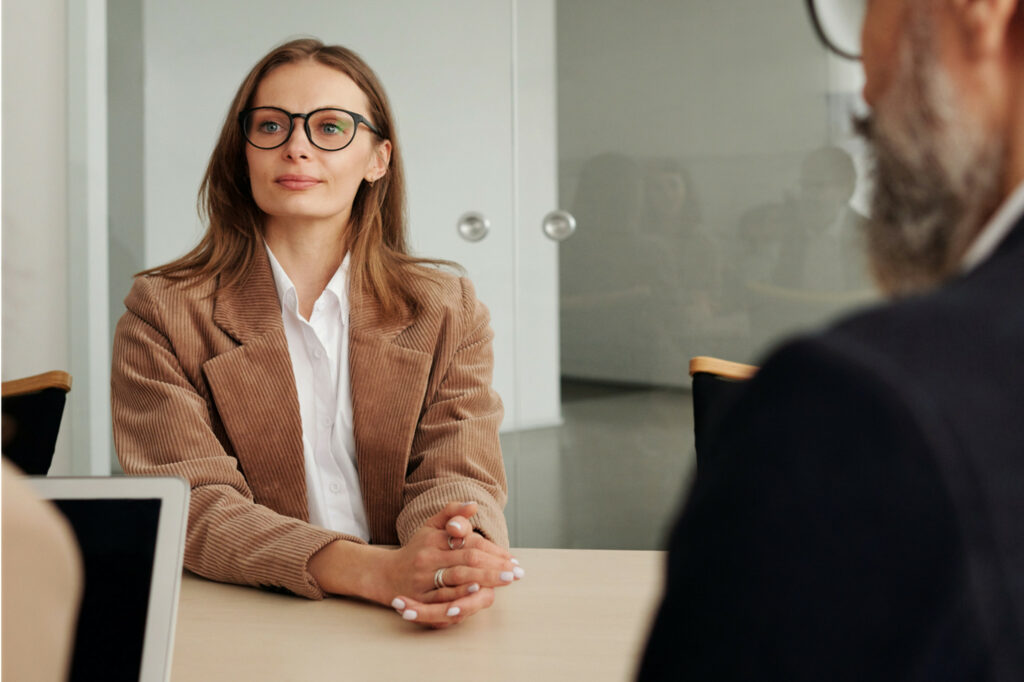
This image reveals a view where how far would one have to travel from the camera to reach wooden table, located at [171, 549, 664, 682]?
0.83 meters

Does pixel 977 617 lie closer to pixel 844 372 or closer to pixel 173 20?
pixel 844 372

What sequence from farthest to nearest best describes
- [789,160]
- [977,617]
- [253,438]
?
1. [789,160]
2. [253,438]
3. [977,617]

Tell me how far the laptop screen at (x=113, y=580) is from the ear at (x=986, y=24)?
555mm

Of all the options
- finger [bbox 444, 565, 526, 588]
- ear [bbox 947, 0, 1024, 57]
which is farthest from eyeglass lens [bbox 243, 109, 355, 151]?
ear [bbox 947, 0, 1024, 57]

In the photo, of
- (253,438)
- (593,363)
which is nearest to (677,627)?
(253,438)

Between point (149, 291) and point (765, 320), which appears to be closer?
point (149, 291)

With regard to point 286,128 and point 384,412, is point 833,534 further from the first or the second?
point 286,128

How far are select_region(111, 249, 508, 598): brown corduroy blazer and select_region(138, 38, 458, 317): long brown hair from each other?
4cm

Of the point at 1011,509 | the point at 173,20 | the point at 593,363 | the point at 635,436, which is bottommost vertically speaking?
the point at 635,436

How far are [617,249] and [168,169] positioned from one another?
1364 mm

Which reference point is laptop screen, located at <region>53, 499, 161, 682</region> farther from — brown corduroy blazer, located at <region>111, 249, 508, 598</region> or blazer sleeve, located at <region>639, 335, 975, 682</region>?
brown corduroy blazer, located at <region>111, 249, 508, 598</region>

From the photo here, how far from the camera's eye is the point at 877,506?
0.28m

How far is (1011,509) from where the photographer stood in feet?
0.90

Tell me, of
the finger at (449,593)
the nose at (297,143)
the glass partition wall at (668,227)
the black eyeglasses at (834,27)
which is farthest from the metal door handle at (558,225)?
the finger at (449,593)
